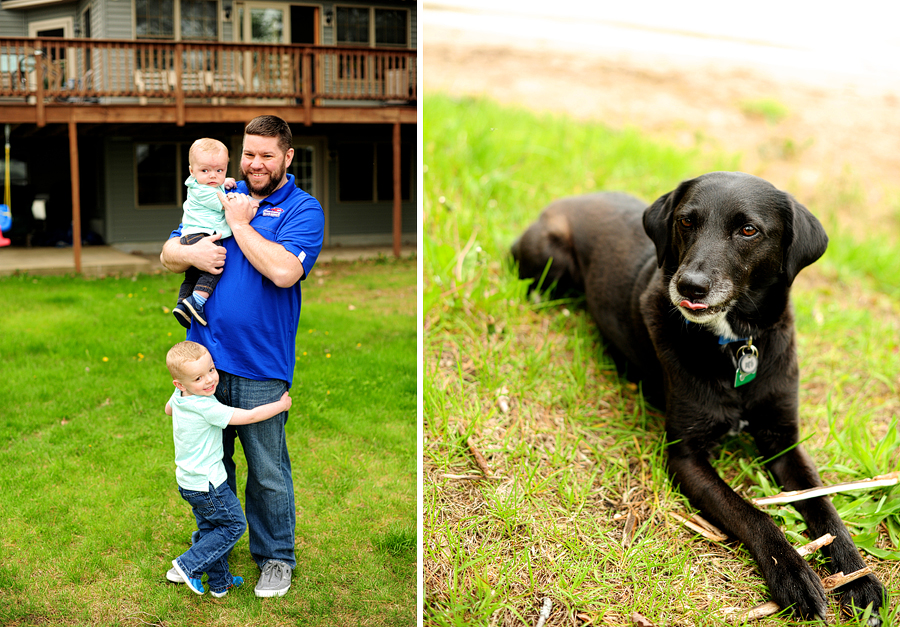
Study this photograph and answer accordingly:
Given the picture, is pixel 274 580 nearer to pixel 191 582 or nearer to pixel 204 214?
pixel 191 582

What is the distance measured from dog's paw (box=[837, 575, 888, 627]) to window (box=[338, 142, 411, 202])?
2341 mm

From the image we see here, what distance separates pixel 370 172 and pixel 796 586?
2.30 m

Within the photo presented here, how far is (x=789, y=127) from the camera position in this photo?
784 cm

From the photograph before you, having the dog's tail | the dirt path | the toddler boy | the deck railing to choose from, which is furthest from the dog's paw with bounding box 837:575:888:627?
the dirt path

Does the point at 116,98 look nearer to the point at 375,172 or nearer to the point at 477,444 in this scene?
the point at 375,172

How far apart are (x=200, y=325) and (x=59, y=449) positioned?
32.0 inches

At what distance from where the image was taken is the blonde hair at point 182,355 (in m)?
2.27

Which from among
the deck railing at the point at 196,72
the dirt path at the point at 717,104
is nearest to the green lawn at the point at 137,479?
the deck railing at the point at 196,72

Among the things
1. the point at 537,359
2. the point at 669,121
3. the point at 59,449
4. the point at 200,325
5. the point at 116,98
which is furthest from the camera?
the point at 669,121

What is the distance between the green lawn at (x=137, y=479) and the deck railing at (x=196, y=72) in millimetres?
720

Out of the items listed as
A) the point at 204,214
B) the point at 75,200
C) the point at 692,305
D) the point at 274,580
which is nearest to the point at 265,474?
the point at 274,580

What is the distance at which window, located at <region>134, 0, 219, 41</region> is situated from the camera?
265cm

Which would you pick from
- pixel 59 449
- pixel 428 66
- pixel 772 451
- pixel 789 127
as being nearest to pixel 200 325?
pixel 59 449

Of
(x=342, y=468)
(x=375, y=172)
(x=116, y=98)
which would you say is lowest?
(x=342, y=468)
